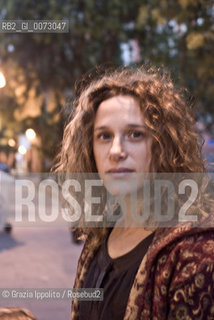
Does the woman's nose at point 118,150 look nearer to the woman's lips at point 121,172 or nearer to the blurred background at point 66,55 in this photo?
the woman's lips at point 121,172

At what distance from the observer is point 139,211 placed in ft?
4.97

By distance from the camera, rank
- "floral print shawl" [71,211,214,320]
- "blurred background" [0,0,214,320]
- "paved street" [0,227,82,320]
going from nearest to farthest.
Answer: "floral print shawl" [71,211,214,320] < "paved street" [0,227,82,320] < "blurred background" [0,0,214,320]

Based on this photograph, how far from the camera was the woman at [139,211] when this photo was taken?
116 cm

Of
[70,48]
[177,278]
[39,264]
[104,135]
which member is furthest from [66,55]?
[177,278]

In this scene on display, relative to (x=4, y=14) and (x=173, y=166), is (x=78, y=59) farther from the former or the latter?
(x=173, y=166)

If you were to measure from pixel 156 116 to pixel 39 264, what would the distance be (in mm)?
6094

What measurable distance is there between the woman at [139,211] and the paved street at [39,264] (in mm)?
3297

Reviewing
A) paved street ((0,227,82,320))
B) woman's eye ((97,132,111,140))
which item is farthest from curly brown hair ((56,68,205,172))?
paved street ((0,227,82,320))

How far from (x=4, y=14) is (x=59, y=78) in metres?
2.56

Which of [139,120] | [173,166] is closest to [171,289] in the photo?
[173,166]

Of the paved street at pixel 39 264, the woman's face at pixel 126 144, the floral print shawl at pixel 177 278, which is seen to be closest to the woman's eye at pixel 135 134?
the woman's face at pixel 126 144

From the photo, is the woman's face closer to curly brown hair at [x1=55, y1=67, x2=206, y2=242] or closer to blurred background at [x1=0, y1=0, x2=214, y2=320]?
curly brown hair at [x1=55, y1=67, x2=206, y2=242]

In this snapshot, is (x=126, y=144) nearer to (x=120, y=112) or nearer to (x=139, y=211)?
(x=120, y=112)

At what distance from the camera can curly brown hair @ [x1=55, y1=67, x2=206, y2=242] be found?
1433mm
